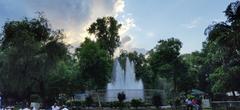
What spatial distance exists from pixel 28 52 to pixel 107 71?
81.1 feet

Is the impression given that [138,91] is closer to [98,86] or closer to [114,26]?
[98,86]

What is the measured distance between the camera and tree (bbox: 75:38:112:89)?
7650 cm

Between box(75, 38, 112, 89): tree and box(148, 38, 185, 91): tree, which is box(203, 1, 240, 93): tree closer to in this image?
box(75, 38, 112, 89): tree

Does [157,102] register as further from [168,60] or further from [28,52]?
[168,60]

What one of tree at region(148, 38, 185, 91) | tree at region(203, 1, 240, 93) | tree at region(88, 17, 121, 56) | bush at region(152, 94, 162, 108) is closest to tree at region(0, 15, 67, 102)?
bush at region(152, 94, 162, 108)

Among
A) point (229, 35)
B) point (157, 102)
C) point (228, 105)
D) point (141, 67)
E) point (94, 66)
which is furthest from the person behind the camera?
point (141, 67)

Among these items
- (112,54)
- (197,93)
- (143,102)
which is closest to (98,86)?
(112,54)

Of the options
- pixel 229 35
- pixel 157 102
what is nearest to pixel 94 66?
pixel 157 102

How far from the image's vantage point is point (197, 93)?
68.8 m

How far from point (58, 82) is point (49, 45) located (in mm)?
10911

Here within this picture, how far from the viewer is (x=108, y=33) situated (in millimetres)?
85375

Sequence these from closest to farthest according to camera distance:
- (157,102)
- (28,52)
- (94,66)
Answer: (157,102), (28,52), (94,66)

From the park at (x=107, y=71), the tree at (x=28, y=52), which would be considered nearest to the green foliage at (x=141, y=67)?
the park at (x=107, y=71)

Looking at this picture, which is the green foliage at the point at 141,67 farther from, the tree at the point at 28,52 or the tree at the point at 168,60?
the tree at the point at 28,52
